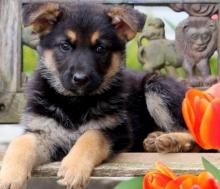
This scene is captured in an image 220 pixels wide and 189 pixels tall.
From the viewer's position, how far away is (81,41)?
9.68 ft

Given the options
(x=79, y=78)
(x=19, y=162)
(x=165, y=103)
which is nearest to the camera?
(x=19, y=162)

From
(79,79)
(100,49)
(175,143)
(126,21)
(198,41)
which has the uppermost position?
(126,21)

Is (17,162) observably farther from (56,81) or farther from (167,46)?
(167,46)

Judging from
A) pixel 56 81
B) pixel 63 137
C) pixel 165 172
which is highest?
pixel 165 172

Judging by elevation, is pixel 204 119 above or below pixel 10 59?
above

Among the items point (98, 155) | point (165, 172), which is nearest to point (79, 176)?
point (98, 155)

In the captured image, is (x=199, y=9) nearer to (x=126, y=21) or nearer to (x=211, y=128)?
(x=126, y=21)

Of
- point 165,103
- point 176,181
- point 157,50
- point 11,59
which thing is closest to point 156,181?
point 176,181

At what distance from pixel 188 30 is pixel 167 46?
234mm

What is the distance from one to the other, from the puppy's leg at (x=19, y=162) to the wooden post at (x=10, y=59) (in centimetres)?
177

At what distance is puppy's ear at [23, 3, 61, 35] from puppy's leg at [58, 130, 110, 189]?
692mm

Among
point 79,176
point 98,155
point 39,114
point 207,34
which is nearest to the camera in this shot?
point 79,176

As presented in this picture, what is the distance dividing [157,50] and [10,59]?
1.33 metres

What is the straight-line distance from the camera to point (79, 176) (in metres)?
2.47
